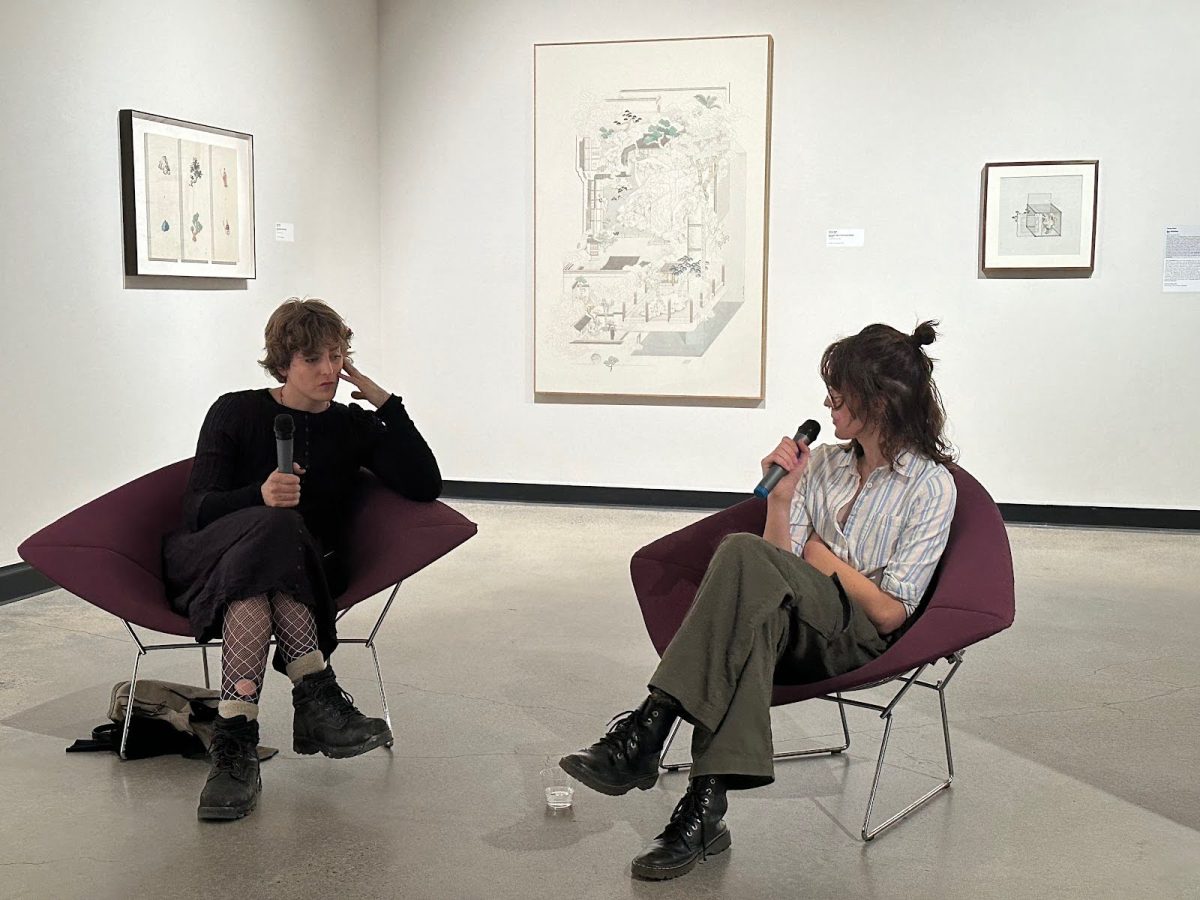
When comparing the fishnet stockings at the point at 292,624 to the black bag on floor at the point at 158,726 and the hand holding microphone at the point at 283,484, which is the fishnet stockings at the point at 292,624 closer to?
the hand holding microphone at the point at 283,484

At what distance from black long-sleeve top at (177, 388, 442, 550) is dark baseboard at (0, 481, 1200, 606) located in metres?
3.95

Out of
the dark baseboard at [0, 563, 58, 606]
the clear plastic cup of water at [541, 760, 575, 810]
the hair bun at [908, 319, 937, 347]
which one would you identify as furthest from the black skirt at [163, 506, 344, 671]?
the dark baseboard at [0, 563, 58, 606]

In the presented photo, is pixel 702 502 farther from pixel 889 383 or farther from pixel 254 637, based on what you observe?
pixel 254 637

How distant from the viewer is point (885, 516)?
3.03 meters

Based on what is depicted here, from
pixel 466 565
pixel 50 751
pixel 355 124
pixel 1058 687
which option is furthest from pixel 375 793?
pixel 355 124

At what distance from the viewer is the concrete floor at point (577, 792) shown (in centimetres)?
267

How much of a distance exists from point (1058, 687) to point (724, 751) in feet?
6.21

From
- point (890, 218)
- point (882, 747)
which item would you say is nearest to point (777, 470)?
point (882, 747)

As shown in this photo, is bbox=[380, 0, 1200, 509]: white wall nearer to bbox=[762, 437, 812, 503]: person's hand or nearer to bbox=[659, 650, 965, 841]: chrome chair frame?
bbox=[659, 650, 965, 841]: chrome chair frame

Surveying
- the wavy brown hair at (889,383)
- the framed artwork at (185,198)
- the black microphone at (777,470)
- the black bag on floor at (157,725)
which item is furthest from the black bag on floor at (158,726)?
the framed artwork at (185,198)

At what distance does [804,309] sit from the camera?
7.27m

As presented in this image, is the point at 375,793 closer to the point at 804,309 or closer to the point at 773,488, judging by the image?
the point at 773,488

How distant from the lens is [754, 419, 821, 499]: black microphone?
295 cm

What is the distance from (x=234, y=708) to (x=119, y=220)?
127 inches
